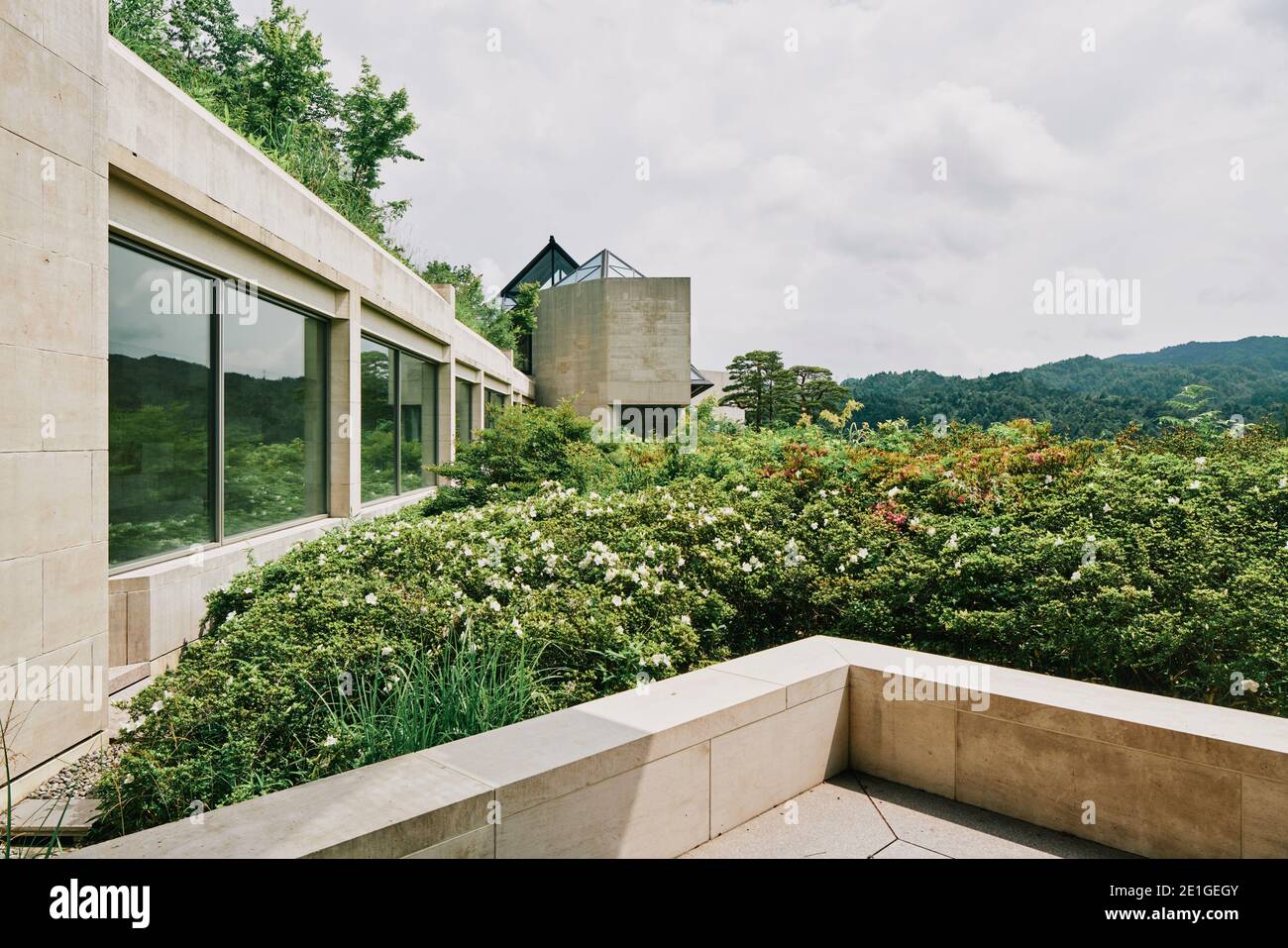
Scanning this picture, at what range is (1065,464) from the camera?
623cm

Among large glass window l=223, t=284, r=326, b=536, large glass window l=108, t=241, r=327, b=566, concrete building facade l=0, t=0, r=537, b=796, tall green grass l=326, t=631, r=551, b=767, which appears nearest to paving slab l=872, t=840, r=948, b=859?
tall green grass l=326, t=631, r=551, b=767

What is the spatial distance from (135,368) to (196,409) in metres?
0.85

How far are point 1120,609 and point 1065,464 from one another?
2465mm

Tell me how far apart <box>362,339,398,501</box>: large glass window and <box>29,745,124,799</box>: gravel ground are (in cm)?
631

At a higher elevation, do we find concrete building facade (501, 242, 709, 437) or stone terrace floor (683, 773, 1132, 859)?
concrete building facade (501, 242, 709, 437)

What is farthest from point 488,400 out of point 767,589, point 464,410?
point 767,589

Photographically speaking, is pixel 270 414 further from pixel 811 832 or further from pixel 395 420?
pixel 811 832

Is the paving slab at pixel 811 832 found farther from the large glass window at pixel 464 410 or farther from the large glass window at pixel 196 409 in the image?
the large glass window at pixel 464 410

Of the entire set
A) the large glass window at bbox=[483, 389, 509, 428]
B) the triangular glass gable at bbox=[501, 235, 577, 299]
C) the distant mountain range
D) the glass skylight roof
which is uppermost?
the triangular glass gable at bbox=[501, 235, 577, 299]

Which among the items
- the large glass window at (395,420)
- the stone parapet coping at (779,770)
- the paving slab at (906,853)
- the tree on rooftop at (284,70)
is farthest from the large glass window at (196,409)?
the tree on rooftop at (284,70)

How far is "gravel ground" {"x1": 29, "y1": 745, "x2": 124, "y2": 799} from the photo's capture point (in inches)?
153

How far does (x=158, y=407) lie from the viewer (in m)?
5.84

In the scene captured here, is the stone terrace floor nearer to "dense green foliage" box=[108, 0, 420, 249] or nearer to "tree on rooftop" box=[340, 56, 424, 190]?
"dense green foliage" box=[108, 0, 420, 249]
